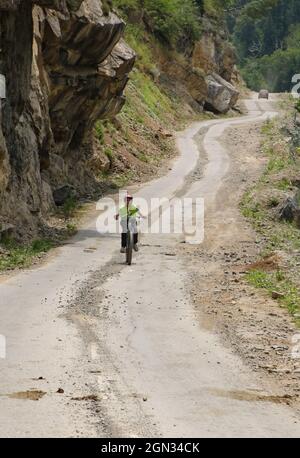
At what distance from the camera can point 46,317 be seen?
14445mm

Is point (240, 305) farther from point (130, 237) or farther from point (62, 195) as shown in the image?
point (62, 195)

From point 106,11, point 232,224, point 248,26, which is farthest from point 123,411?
point 248,26

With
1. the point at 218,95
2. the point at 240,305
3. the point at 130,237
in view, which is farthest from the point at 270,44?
the point at 240,305

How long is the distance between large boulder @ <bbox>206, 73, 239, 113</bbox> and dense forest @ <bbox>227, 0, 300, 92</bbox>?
38462 mm

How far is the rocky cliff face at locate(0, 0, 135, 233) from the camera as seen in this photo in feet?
80.0

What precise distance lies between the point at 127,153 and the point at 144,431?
37.5 meters

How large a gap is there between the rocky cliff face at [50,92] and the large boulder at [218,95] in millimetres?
38567

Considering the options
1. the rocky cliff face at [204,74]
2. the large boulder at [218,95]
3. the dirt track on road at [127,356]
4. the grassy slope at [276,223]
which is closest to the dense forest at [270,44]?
the rocky cliff face at [204,74]

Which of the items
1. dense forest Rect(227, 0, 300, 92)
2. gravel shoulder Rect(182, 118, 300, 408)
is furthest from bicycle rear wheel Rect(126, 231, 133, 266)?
dense forest Rect(227, 0, 300, 92)

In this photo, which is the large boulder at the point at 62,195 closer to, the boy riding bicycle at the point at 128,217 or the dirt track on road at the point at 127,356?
the dirt track on road at the point at 127,356

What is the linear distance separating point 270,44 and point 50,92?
122150mm

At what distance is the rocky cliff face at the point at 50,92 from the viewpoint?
24391 mm

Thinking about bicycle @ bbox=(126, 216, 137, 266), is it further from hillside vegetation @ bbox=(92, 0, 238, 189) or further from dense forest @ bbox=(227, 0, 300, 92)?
dense forest @ bbox=(227, 0, 300, 92)

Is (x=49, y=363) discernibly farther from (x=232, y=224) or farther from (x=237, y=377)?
(x=232, y=224)
